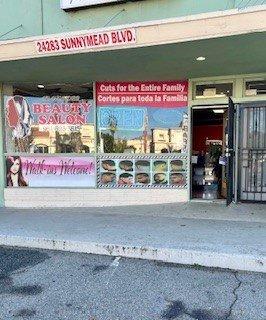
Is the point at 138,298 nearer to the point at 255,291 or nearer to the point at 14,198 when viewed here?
the point at 255,291

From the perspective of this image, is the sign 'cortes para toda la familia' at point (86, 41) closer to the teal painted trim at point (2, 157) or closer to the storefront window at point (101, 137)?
the storefront window at point (101, 137)

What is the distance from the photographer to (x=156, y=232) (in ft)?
20.0

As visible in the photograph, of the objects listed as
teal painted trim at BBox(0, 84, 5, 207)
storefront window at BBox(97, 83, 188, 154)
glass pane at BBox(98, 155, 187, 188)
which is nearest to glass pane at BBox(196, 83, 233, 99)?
storefront window at BBox(97, 83, 188, 154)

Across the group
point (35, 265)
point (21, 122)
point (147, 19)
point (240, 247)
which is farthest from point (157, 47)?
point (21, 122)

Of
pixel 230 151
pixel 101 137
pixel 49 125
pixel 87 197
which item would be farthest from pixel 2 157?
pixel 230 151

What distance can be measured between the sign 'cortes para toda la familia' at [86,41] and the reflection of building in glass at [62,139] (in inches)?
110

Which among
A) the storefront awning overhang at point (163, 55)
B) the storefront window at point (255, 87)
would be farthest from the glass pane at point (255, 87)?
the storefront awning overhang at point (163, 55)

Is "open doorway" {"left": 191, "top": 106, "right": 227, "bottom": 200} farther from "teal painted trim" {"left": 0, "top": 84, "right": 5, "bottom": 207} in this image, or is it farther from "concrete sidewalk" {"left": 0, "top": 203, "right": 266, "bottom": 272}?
"teal painted trim" {"left": 0, "top": 84, "right": 5, "bottom": 207}

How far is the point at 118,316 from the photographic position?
3617mm

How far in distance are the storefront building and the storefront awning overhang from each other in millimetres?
41

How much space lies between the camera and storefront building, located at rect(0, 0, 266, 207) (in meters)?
7.15

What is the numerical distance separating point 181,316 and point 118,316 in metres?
0.63

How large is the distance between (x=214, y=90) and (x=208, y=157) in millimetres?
2043

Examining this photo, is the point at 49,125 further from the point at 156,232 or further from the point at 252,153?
the point at 252,153
